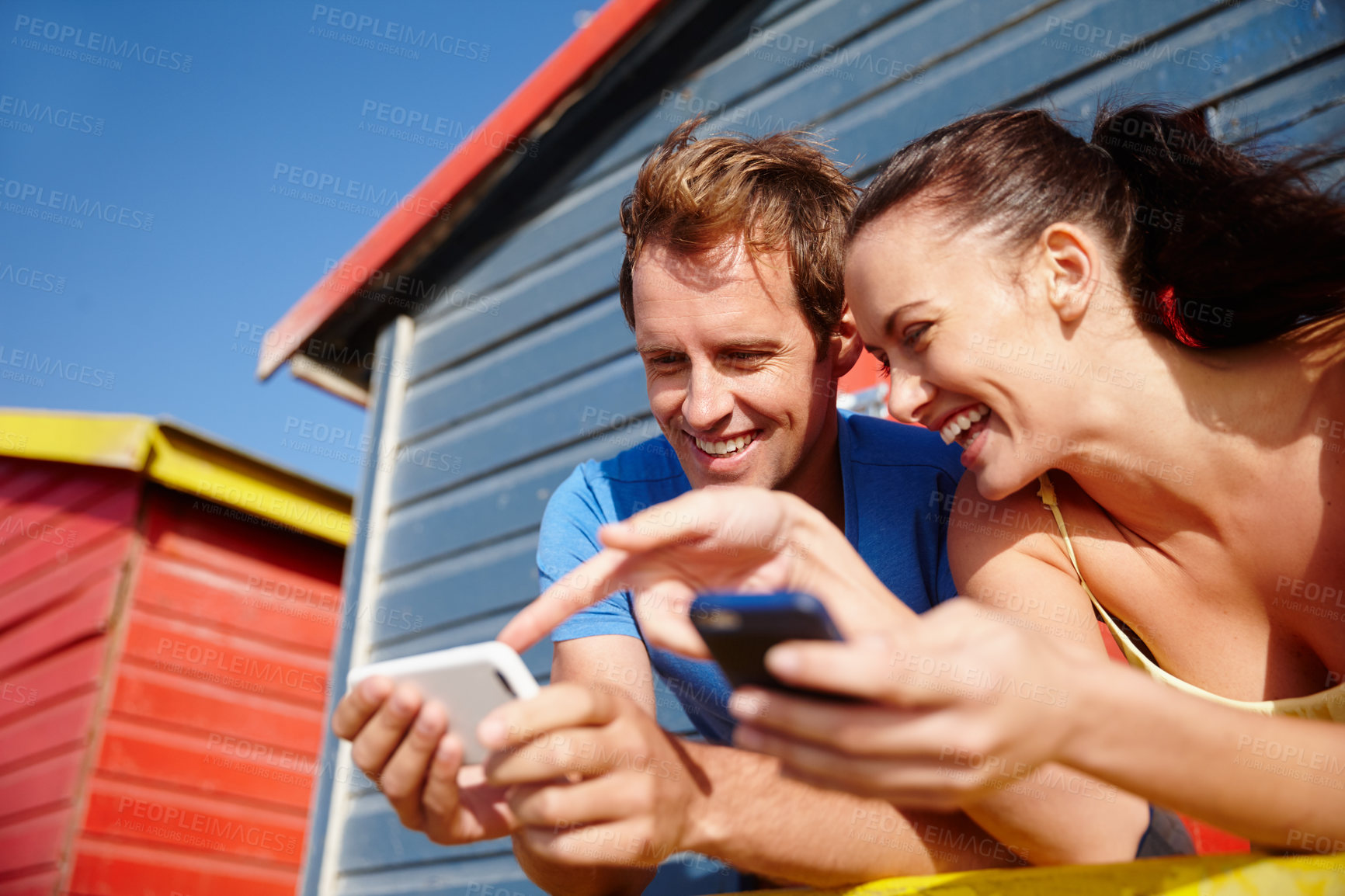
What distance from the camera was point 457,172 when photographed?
4094mm

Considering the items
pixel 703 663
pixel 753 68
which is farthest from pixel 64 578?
pixel 703 663

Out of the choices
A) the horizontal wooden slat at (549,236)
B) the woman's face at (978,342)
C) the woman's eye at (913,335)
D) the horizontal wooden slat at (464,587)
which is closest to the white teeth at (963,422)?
the woman's face at (978,342)

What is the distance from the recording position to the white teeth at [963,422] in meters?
1.63

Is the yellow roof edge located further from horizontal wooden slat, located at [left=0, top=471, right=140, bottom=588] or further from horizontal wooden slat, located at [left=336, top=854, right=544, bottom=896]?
horizontal wooden slat, located at [left=336, top=854, right=544, bottom=896]

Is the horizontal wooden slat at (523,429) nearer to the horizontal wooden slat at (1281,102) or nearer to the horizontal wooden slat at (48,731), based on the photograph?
the horizontal wooden slat at (1281,102)

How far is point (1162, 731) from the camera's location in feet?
Answer: 3.25

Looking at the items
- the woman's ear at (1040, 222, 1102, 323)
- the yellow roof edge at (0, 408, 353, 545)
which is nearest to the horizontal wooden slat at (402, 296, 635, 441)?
the yellow roof edge at (0, 408, 353, 545)

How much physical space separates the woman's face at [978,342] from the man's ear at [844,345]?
1.61 ft

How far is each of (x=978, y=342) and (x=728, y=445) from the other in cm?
66

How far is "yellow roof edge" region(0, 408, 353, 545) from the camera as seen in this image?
4.80 metres

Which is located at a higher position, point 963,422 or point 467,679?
point 963,422

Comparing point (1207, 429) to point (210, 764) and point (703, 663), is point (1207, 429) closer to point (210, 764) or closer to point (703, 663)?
point (703, 663)

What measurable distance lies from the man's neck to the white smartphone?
1141 millimetres

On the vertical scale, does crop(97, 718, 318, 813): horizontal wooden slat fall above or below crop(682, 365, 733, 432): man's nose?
below
